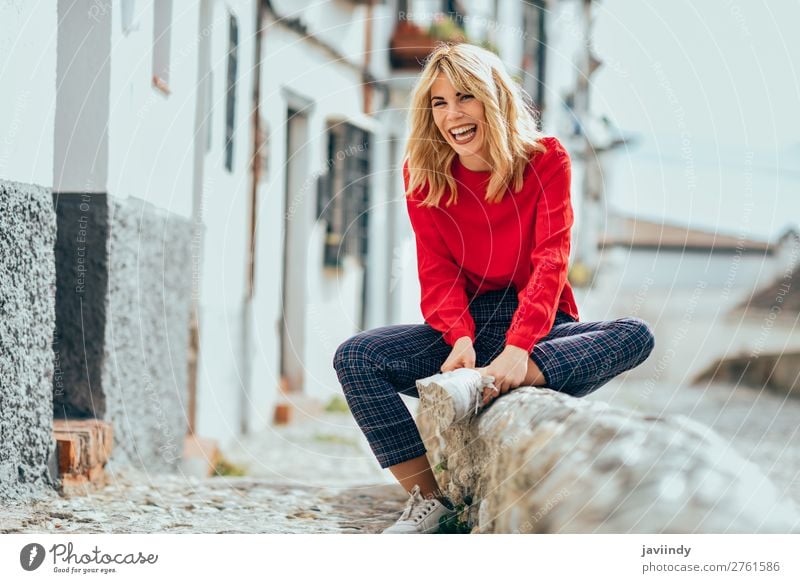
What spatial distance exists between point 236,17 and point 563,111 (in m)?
6.42

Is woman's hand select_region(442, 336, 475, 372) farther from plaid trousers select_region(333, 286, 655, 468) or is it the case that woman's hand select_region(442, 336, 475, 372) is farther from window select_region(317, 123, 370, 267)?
window select_region(317, 123, 370, 267)

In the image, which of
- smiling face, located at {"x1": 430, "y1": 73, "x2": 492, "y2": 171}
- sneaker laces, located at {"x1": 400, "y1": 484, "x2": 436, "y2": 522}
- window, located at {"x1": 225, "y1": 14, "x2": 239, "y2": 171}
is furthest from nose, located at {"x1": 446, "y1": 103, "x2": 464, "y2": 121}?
window, located at {"x1": 225, "y1": 14, "x2": 239, "y2": 171}

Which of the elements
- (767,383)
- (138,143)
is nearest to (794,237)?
(767,383)

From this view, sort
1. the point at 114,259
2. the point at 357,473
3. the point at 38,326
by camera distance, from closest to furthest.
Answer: the point at 38,326
the point at 114,259
the point at 357,473

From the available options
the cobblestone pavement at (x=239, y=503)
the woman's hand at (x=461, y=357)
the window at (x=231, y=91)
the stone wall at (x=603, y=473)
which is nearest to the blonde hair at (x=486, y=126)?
the woman's hand at (x=461, y=357)

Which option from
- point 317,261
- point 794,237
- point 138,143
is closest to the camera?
point 138,143

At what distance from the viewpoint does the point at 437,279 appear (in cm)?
224

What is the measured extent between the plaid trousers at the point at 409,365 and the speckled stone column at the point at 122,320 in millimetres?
966

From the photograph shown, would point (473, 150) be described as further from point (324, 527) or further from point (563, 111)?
point (563, 111)

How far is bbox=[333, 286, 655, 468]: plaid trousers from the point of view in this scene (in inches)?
81.6

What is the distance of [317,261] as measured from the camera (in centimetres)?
611

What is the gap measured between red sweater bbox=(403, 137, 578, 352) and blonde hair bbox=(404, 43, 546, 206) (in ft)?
0.08

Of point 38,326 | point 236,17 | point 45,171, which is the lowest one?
point 38,326
